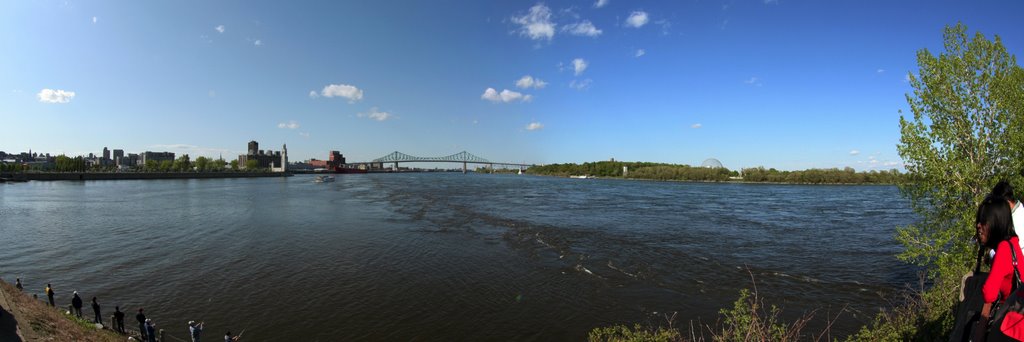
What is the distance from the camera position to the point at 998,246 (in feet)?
12.3

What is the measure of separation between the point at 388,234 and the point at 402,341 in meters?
17.5

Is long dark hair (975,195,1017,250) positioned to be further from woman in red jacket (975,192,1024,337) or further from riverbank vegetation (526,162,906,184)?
riverbank vegetation (526,162,906,184)

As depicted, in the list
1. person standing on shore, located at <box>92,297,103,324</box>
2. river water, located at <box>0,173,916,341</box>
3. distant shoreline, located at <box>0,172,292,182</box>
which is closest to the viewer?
person standing on shore, located at <box>92,297,103,324</box>

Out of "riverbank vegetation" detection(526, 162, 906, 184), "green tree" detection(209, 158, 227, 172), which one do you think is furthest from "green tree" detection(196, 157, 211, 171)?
"riverbank vegetation" detection(526, 162, 906, 184)

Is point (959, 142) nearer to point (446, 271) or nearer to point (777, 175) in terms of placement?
point (446, 271)

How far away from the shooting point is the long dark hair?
12.4 feet

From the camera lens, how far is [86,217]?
3738 cm

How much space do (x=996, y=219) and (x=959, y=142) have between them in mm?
9706

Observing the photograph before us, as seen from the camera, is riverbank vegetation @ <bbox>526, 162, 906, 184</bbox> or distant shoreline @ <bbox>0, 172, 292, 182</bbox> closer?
distant shoreline @ <bbox>0, 172, 292, 182</bbox>

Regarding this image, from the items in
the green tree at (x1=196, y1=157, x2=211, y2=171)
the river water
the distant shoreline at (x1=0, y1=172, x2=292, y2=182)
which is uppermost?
the green tree at (x1=196, y1=157, x2=211, y2=171)

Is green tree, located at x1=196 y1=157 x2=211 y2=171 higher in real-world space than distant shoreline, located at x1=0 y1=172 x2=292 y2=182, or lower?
higher

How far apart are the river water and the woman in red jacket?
9920mm

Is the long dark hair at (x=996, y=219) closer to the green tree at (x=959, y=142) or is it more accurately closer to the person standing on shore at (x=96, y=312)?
the green tree at (x=959, y=142)

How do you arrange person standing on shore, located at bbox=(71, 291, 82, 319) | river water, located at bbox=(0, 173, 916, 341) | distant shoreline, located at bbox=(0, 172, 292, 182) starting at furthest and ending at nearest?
1. distant shoreline, located at bbox=(0, 172, 292, 182)
2. river water, located at bbox=(0, 173, 916, 341)
3. person standing on shore, located at bbox=(71, 291, 82, 319)
